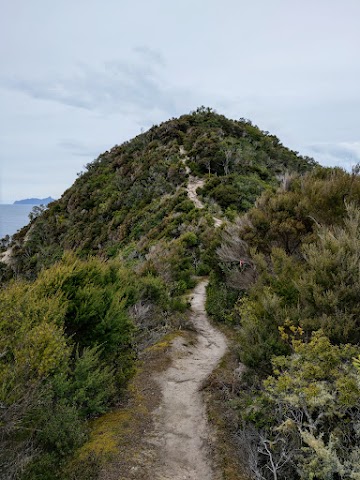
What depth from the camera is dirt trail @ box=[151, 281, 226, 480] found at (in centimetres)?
583

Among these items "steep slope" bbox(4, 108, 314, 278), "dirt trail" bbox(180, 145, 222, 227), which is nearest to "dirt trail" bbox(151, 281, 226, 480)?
"steep slope" bbox(4, 108, 314, 278)

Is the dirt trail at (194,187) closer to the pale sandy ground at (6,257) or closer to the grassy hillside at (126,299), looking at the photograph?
the grassy hillside at (126,299)

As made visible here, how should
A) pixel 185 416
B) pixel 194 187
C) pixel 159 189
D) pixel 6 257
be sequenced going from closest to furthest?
pixel 185 416 → pixel 194 187 → pixel 159 189 → pixel 6 257

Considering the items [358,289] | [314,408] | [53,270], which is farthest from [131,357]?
[358,289]

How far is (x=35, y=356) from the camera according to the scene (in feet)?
15.8

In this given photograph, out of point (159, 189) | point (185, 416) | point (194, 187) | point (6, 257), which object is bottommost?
point (6, 257)

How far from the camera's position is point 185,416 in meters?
7.59

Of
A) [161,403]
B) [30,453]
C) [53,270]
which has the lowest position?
[161,403]

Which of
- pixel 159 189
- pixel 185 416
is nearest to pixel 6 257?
pixel 159 189

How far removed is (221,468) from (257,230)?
902cm

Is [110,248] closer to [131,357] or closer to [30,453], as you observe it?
[131,357]

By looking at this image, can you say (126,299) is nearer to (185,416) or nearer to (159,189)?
(185,416)

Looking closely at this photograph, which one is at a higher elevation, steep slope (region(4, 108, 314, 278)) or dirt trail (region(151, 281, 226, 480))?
steep slope (region(4, 108, 314, 278))

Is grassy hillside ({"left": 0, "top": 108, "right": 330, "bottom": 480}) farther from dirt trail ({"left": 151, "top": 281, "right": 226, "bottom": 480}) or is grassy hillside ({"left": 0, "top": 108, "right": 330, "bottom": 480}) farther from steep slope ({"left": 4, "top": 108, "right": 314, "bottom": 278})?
dirt trail ({"left": 151, "top": 281, "right": 226, "bottom": 480})
